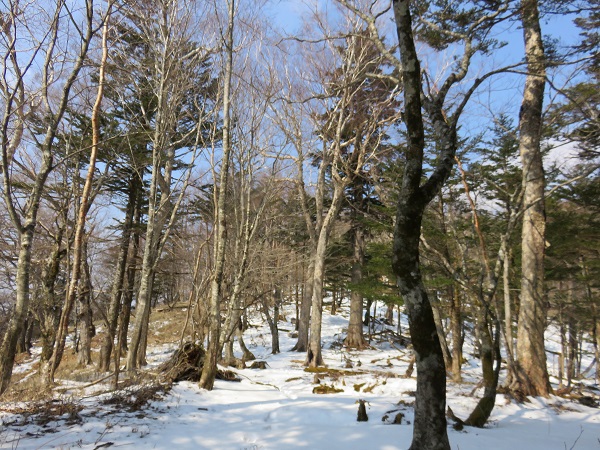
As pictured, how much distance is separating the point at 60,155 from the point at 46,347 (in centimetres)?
603

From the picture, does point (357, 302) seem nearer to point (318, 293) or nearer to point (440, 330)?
point (318, 293)

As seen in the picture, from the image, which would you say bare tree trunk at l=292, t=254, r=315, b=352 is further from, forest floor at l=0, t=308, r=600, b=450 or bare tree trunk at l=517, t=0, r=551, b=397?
bare tree trunk at l=517, t=0, r=551, b=397

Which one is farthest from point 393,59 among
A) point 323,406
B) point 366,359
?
point 366,359

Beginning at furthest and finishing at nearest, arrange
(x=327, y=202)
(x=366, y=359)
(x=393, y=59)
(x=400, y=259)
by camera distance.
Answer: (x=327, y=202)
(x=366, y=359)
(x=393, y=59)
(x=400, y=259)

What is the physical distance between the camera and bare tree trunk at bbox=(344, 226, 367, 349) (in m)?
15.9

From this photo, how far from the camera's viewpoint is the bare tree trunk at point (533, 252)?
6.69 m

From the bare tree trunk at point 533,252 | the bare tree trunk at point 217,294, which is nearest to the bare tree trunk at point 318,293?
the bare tree trunk at point 217,294

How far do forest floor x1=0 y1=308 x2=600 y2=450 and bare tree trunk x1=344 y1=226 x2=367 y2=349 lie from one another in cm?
821

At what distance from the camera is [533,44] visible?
7141 millimetres

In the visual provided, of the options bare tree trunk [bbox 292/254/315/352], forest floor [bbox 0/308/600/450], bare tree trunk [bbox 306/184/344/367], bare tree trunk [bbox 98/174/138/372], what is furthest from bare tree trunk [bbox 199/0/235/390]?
bare tree trunk [bbox 292/254/315/352]

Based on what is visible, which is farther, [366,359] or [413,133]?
[366,359]

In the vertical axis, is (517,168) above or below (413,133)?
above

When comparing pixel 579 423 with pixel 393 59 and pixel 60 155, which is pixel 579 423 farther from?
pixel 60 155

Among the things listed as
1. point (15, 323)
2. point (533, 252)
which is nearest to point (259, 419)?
point (15, 323)
